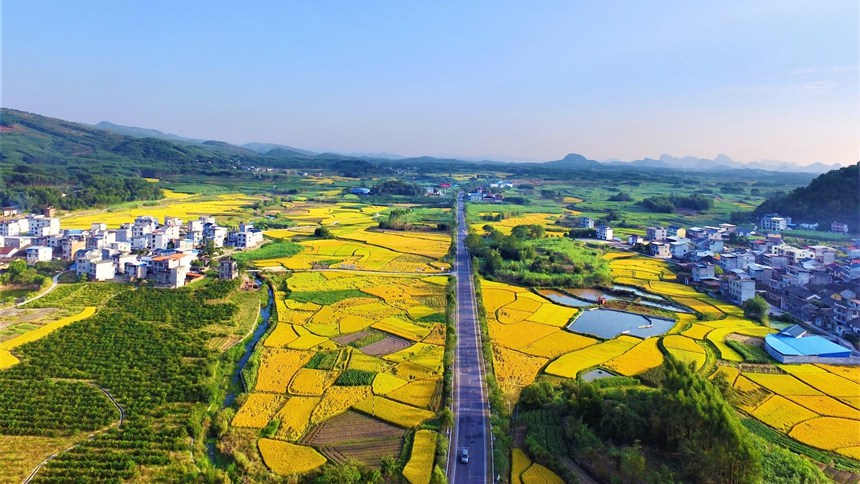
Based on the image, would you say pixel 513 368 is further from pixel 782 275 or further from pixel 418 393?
pixel 782 275

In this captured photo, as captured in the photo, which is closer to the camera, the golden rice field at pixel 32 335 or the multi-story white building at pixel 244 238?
the golden rice field at pixel 32 335

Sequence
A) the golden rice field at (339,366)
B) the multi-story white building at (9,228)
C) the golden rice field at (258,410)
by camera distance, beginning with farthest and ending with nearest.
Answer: the multi-story white building at (9,228)
the golden rice field at (258,410)
the golden rice field at (339,366)

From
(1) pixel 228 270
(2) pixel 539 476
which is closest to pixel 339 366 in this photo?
(2) pixel 539 476

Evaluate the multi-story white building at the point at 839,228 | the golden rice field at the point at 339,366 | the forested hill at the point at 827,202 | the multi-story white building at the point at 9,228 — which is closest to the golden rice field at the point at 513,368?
the golden rice field at the point at 339,366

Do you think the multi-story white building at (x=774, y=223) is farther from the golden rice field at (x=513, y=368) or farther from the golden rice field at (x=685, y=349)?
the golden rice field at (x=513, y=368)

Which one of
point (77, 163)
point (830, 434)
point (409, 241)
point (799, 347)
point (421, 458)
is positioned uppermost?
point (77, 163)
